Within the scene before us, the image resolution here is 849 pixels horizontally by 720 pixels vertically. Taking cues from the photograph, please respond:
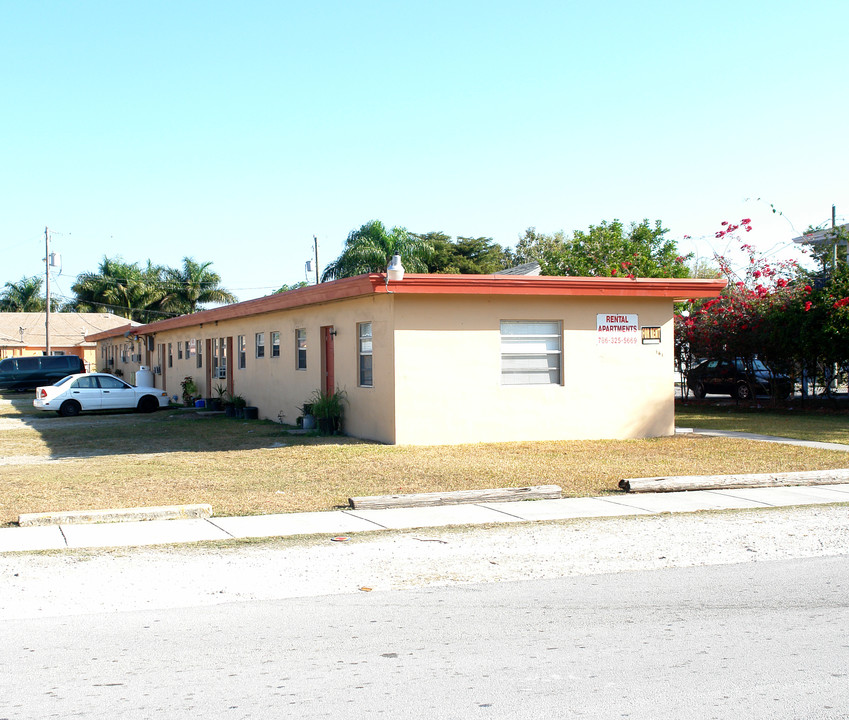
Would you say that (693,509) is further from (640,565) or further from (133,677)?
(133,677)

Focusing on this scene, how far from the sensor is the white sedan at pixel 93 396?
2691 centimetres

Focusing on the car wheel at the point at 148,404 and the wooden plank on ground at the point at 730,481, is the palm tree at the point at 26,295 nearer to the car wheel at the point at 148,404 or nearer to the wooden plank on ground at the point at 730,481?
the car wheel at the point at 148,404

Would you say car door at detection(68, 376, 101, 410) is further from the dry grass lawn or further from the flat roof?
the flat roof


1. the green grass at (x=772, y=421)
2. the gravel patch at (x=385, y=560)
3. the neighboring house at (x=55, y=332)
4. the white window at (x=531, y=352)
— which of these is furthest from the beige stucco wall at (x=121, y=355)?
the gravel patch at (x=385, y=560)

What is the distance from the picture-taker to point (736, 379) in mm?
28891

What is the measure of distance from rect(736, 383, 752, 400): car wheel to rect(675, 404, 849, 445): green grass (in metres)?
1.47

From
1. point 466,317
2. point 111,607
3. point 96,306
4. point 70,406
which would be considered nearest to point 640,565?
→ point 111,607

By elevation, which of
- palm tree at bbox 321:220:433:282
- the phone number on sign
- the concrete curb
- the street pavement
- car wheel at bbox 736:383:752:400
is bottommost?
the street pavement

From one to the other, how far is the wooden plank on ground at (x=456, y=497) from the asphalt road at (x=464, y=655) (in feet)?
11.0

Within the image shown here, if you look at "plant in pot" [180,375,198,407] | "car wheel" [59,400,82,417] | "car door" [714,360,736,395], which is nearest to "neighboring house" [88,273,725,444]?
"car door" [714,360,736,395]

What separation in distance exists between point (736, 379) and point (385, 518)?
72.0 ft

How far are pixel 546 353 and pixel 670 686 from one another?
43.7 ft

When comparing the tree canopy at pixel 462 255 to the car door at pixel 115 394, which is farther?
the tree canopy at pixel 462 255

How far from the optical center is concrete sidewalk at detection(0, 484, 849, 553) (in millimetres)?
8688
